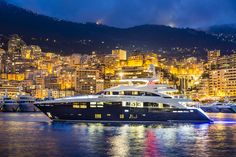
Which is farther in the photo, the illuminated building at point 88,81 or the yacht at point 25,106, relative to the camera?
the illuminated building at point 88,81

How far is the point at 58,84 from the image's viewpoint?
19962cm

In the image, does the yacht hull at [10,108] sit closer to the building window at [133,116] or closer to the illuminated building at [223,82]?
the illuminated building at [223,82]

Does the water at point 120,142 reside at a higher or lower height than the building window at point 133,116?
lower

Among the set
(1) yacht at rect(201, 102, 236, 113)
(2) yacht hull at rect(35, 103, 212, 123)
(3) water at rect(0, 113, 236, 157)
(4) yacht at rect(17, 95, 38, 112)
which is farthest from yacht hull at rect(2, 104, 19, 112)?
(3) water at rect(0, 113, 236, 157)

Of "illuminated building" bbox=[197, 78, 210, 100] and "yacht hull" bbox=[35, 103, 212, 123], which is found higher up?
"illuminated building" bbox=[197, 78, 210, 100]

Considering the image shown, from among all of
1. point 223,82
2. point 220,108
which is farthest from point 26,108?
point 223,82

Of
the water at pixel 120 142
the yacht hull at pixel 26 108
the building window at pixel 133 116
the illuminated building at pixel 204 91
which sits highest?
the illuminated building at pixel 204 91

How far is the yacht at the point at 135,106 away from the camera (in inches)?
2158

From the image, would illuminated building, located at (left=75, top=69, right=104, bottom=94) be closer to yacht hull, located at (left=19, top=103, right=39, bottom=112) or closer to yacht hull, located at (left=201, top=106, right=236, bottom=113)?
yacht hull, located at (left=19, top=103, right=39, bottom=112)

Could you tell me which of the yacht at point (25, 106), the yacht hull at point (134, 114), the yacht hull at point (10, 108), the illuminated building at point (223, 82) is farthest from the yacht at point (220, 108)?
the yacht hull at point (134, 114)

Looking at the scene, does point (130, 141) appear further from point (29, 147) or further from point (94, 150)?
point (29, 147)

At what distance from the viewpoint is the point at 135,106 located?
5503 centimetres

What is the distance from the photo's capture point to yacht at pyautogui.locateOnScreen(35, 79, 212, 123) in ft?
180

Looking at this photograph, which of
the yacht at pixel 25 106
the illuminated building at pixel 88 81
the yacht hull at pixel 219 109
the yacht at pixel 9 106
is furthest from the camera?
the illuminated building at pixel 88 81
